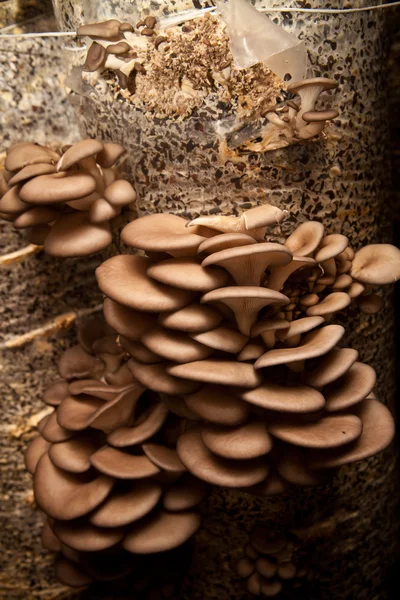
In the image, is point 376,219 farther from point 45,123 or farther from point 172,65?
point 45,123

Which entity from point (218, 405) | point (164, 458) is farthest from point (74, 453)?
point (218, 405)

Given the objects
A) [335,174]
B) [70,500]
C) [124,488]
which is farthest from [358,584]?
[335,174]

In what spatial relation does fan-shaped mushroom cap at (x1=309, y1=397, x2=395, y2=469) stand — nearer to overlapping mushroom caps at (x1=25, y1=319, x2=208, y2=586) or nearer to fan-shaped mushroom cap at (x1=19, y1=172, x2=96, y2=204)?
overlapping mushroom caps at (x1=25, y1=319, x2=208, y2=586)

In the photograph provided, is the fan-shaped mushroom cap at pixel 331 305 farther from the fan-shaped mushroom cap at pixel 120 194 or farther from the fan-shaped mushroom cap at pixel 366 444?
the fan-shaped mushroom cap at pixel 120 194

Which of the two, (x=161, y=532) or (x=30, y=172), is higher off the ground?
(x=30, y=172)

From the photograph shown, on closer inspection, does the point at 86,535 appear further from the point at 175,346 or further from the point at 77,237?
the point at 77,237

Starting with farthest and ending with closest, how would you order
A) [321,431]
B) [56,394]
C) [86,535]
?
[56,394], [86,535], [321,431]

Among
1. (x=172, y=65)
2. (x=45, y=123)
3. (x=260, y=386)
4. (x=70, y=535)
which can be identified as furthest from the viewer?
(x=45, y=123)
